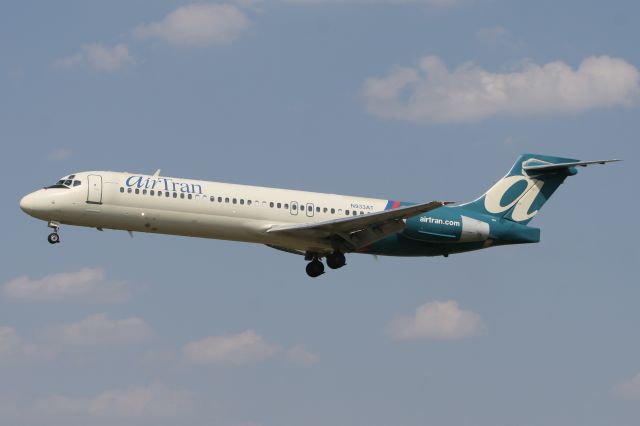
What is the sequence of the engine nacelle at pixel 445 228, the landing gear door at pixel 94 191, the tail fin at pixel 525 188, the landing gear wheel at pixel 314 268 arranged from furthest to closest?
the tail fin at pixel 525 188 < the landing gear wheel at pixel 314 268 < the engine nacelle at pixel 445 228 < the landing gear door at pixel 94 191

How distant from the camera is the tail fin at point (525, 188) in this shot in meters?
47.0

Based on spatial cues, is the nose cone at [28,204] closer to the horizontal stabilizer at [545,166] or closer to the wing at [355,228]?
the wing at [355,228]

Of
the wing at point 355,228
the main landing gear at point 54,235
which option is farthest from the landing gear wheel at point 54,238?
the wing at point 355,228

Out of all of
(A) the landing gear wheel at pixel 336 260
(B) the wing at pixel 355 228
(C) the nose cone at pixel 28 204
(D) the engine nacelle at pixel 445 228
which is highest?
(C) the nose cone at pixel 28 204

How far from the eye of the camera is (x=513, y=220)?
47.0 m

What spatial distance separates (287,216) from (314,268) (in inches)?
143

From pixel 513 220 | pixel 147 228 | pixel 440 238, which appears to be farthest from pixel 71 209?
pixel 513 220

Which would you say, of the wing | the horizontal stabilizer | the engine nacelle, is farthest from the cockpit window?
the horizontal stabilizer

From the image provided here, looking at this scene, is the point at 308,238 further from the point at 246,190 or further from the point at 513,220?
the point at 513,220

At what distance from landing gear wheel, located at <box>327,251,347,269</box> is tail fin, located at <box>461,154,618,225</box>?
19.1 feet

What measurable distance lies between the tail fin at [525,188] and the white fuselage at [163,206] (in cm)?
928

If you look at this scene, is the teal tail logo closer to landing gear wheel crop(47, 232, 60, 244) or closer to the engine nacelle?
the engine nacelle

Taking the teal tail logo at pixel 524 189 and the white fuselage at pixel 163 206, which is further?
the teal tail logo at pixel 524 189

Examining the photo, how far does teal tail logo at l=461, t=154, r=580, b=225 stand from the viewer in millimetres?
46969
